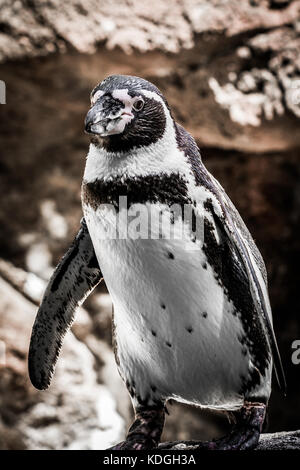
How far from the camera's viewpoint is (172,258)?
3.47 ft

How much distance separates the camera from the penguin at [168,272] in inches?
40.9

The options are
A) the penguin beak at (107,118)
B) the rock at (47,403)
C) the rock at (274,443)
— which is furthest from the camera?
the rock at (47,403)

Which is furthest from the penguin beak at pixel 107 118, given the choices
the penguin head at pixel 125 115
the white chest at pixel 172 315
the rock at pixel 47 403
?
the rock at pixel 47 403

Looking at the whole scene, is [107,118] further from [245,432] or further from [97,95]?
[245,432]

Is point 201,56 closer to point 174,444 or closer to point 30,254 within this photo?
point 30,254

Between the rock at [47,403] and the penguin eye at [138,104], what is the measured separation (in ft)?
4.10

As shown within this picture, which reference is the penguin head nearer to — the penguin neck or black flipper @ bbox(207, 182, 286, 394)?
the penguin neck

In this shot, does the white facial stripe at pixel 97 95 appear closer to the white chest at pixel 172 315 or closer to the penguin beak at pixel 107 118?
the penguin beak at pixel 107 118

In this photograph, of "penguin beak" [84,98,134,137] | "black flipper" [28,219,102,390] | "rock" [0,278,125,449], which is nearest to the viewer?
"penguin beak" [84,98,134,137]

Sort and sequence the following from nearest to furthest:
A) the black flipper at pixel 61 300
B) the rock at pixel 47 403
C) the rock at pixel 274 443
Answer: the rock at pixel 274 443
the black flipper at pixel 61 300
the rock at pixel 47 403

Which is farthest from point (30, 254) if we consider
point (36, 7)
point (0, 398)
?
point (36, 7)

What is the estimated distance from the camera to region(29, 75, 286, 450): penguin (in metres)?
1.04

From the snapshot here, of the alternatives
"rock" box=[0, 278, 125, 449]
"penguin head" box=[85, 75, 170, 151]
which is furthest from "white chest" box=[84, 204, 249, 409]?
"rock" box=[0, 278, 125, 449]

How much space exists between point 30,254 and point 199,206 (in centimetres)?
135
